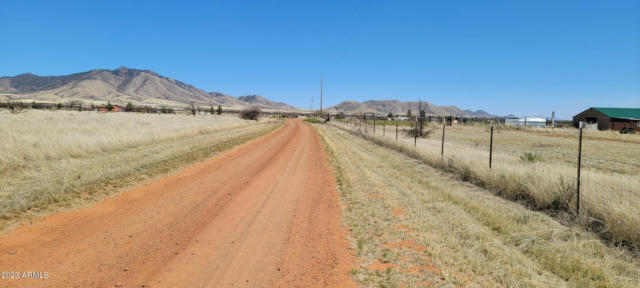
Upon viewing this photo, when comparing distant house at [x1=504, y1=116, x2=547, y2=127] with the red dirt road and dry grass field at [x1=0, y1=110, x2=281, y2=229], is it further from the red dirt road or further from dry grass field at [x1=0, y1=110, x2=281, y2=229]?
the red dirt road

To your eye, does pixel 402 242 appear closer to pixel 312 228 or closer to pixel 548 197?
pixel 312 228

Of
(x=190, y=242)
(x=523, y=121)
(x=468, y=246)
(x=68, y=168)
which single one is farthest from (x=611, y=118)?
(x=68, y=168)

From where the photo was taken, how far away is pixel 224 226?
18.9ft

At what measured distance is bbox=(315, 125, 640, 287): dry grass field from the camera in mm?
4156

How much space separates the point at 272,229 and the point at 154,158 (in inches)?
352

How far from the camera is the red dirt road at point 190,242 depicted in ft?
12.9

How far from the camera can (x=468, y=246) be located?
16.8ft

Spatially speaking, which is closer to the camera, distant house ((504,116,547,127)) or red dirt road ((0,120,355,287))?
red dirt road ((0,120,355,287))

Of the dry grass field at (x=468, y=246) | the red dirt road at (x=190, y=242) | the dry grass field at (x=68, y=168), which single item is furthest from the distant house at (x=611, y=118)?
the dry grass field at (x=68, y=168)

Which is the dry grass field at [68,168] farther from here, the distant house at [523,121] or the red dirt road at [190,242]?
the distant house at [523,121]

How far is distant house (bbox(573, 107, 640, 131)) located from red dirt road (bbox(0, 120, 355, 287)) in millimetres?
63314

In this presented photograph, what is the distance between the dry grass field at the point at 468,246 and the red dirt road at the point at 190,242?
0.53 m

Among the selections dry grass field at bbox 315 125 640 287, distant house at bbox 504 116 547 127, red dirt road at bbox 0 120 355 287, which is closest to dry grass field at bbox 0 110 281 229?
red dirt road at bbox 0 120 355 287

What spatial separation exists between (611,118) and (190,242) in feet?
227
